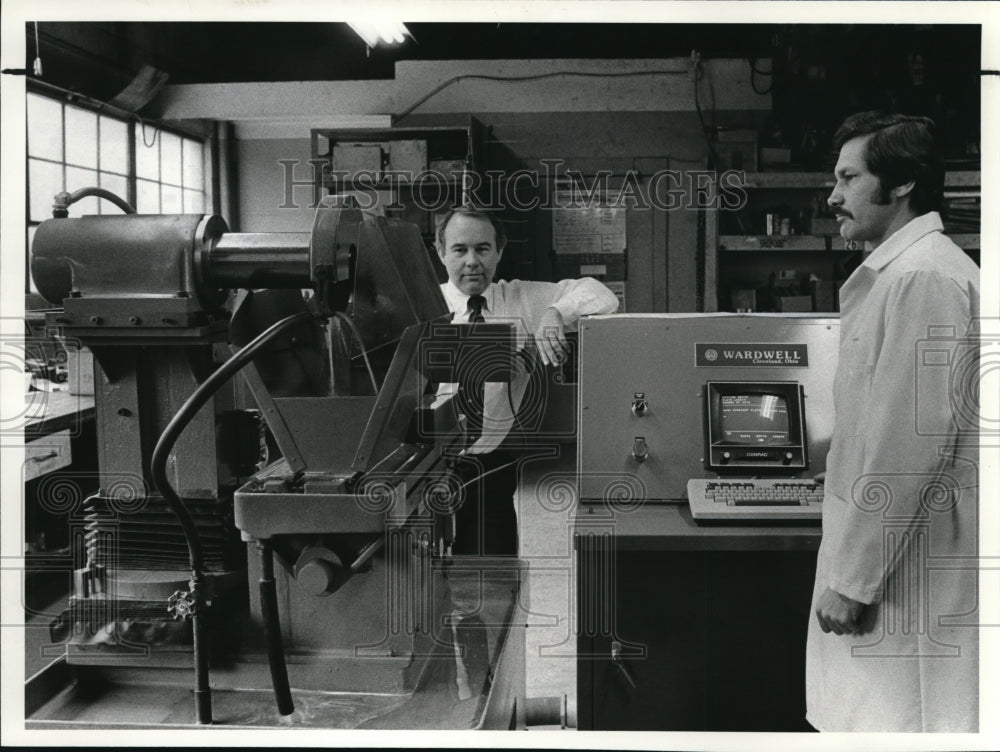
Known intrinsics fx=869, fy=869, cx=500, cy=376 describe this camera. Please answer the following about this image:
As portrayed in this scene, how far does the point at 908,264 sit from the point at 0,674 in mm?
1965

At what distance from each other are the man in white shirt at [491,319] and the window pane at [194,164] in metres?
3.07

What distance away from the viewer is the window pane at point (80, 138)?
3.94m

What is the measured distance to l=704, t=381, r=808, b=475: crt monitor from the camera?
7.16 ft

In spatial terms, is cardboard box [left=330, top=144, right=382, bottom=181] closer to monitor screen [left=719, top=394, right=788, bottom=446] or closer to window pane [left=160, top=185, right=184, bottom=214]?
window pane [left=160, top=185, right=184, bottom=214]

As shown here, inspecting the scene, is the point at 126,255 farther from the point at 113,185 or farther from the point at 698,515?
the point at 113,185

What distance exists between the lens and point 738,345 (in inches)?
87.6

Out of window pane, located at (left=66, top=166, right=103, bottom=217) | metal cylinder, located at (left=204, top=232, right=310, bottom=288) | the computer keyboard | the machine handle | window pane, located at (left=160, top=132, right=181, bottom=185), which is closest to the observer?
metal cylinder, located at (left=204, top=232, right=310, bottom=288)

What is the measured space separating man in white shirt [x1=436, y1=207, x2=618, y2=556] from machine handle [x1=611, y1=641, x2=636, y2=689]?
0.37 meters

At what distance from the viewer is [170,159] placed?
16.0ft

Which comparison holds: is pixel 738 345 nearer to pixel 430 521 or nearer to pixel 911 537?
pixel 911 537

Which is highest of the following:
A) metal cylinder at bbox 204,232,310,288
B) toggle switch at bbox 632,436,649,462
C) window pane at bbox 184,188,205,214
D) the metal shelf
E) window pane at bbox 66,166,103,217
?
window pane at bbox 184,188,205,214

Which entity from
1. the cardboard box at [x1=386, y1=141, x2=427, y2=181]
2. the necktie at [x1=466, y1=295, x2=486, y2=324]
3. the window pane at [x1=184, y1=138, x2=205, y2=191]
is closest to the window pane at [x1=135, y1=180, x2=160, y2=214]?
the window pane at [x1=184, y1=138, x2=205, y2=191]

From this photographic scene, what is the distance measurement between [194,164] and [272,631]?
4599 mm

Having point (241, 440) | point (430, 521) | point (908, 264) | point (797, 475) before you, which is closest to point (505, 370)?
point (430, 521)
